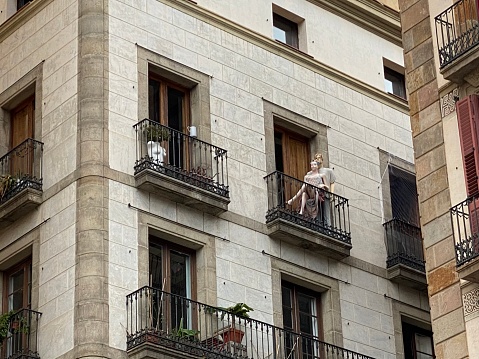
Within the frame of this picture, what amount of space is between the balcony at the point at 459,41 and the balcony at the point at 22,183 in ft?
32.5

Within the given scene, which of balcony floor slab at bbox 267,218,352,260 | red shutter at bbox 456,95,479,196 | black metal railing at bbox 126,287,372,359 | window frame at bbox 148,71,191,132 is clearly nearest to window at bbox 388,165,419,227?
balcony floor slab at bbox 267,218,352,260

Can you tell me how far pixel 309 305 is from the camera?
119 feet

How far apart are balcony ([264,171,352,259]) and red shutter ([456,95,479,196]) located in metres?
8.46

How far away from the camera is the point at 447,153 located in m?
28.3

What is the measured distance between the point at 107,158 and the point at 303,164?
676 centimetres

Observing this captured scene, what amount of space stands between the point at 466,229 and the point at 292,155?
1152cm

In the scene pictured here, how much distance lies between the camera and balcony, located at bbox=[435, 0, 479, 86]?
2803 centimetres

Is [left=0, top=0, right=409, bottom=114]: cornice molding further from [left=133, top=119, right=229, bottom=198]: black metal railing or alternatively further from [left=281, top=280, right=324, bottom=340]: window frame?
[left=281, top=280, right=324, bottom=340]: window frame

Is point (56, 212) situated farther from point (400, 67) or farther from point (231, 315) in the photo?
point (400, 67)

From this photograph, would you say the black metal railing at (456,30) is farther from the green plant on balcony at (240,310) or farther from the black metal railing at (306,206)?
the black metal railing at (306,206)

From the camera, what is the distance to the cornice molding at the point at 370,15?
40.8 m

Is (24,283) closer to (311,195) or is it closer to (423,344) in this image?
(311,195)

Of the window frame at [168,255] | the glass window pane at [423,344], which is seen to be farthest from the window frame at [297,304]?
the glass window pane at [423,344]

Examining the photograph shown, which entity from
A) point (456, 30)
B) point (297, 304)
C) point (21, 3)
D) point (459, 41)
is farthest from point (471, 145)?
point (21, 3)
